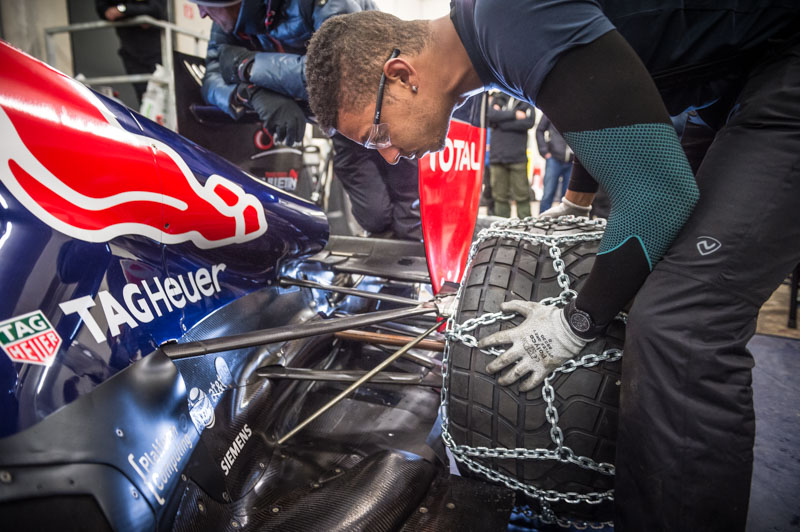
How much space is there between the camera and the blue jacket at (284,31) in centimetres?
230

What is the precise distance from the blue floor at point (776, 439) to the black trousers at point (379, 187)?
6.62 feet

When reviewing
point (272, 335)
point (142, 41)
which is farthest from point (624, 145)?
point (142, 41)

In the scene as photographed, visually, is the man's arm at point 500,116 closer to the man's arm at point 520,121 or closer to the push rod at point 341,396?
the man's arm at point 520,121

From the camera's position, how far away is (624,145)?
833 mm

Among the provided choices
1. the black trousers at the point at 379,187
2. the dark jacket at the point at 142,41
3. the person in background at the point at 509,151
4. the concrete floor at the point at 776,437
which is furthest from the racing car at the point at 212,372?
the person in background at the point at 509,151

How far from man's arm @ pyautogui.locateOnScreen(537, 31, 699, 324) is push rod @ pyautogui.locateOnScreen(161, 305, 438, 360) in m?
0.66

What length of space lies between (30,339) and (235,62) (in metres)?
2.33

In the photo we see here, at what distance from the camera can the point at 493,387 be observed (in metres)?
1.06

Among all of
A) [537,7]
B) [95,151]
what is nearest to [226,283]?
[95,151]

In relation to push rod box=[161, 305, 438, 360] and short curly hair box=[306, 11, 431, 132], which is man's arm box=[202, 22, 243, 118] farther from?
push rod box=[161, 305, 438, 360]

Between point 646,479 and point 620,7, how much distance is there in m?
0.94

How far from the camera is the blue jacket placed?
2303 mm

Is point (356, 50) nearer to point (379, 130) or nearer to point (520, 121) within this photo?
point (379, 130)

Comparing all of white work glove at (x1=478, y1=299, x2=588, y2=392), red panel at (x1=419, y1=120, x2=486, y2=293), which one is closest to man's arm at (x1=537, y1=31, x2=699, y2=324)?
white work glove at (x1=478, y1=299, x2=588, y2=392)
